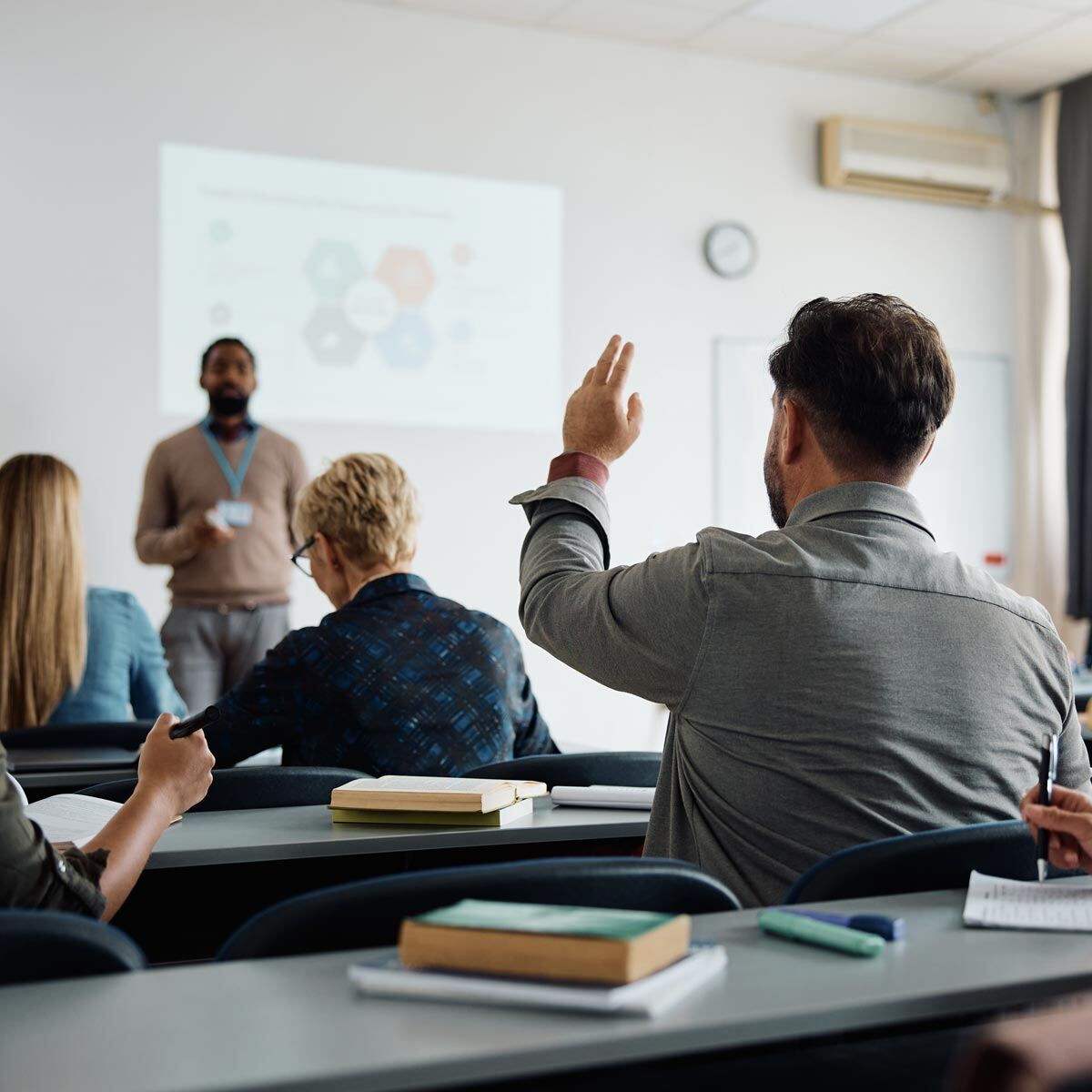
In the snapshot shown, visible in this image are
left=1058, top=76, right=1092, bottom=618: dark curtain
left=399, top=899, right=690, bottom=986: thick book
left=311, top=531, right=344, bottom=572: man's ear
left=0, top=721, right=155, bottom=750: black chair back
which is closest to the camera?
left=399, top=899, right=690, bottom=986: thick book

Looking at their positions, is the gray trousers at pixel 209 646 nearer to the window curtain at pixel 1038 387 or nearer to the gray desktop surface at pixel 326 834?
the gray desktop surface at pixel 326 834

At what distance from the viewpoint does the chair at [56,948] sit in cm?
113

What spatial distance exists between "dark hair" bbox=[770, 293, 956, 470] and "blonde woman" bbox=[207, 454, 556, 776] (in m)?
1.03

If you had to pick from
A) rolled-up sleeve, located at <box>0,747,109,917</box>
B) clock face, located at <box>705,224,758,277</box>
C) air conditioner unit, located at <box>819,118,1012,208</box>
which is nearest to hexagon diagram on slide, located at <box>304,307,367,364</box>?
clock face, located at <box>705,224,758,277</box>

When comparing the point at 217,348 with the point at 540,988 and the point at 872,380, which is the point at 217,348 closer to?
the point at 872,380

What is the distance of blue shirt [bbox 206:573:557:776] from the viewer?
2.49 metres

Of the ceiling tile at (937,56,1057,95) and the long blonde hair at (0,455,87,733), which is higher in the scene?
the ceiling tile at (937,56,1057,95)

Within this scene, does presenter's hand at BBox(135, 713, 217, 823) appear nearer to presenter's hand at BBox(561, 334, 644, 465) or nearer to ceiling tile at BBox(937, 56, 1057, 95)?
presenter's hand at BBox(561, 334, 644, 465)

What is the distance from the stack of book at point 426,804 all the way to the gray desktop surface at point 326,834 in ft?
0.04

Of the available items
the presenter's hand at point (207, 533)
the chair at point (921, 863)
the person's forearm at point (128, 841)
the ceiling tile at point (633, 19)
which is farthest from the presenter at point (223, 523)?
the chair at point (921, 863)

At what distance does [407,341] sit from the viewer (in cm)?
598

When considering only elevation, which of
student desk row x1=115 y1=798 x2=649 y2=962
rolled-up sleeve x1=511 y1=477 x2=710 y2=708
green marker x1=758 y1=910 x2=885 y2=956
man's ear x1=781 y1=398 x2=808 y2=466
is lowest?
student desk row x1=115 y1=798 x2=649 y2=962

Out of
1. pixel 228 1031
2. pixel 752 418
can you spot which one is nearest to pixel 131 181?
pixel 752 418

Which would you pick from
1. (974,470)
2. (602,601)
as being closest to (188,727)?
(602,601)
